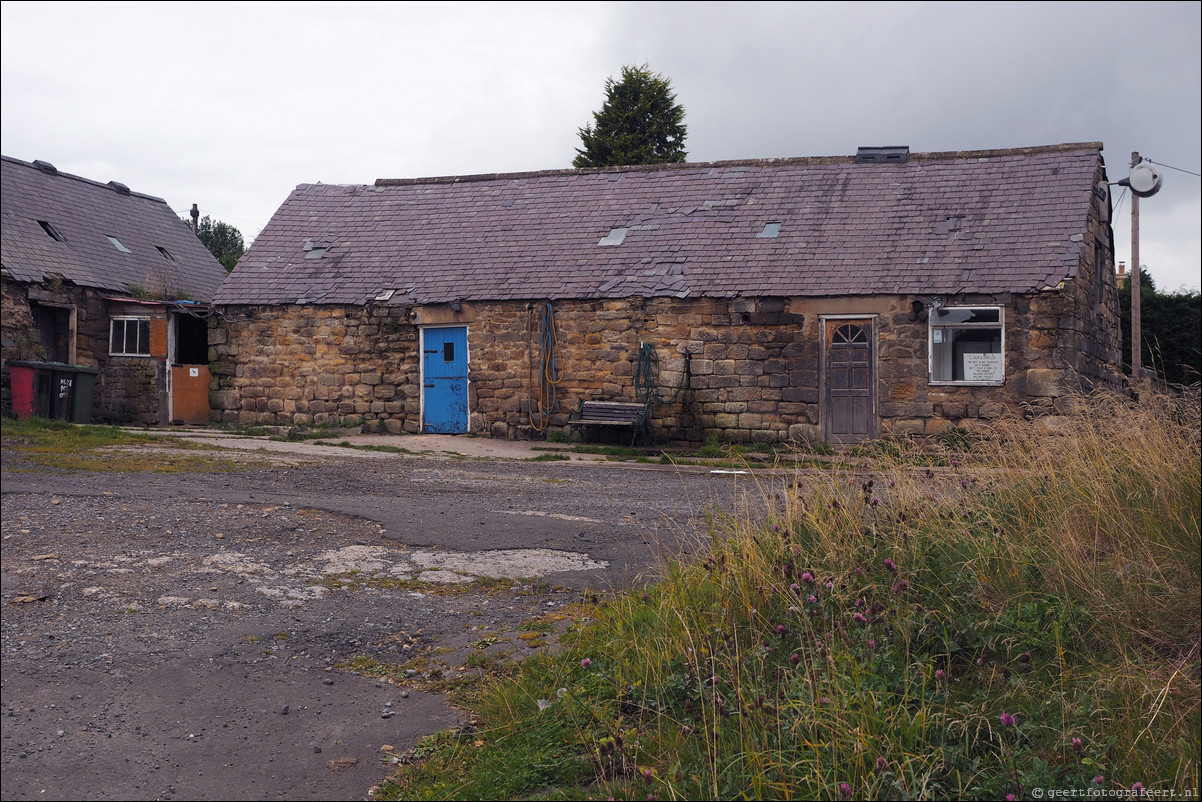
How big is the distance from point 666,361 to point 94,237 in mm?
14692

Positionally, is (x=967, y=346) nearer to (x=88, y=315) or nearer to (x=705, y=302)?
(x=705, y=302)

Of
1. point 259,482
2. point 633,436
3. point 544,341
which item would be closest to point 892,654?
point 259,482

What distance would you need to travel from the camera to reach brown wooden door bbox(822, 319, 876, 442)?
15422 millimetres

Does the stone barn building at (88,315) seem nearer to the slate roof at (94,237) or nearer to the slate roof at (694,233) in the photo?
the slate roof at (94,237)

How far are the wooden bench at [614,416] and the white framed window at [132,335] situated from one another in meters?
10.3

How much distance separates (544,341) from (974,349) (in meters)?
7.31

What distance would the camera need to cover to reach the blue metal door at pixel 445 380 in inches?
685

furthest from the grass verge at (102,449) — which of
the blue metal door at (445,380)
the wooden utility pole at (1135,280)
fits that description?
the wooden utility pole at (1135,280)

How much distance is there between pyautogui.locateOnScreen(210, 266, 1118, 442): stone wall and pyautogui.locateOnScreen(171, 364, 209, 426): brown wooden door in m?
1.30

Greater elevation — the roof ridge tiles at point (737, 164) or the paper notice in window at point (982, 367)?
the roof ridge tiles at point (737, 164)

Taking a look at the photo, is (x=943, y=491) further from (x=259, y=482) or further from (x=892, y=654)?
(x=259, y=482)

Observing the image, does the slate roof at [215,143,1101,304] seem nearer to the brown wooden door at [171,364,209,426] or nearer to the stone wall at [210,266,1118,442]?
the stone wall at [210,266,1118,442]

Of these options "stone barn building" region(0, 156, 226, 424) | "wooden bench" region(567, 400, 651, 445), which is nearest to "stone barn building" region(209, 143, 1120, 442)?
"wooden bench" region(567, 400, 651, 445)

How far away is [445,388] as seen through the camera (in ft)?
57.2
